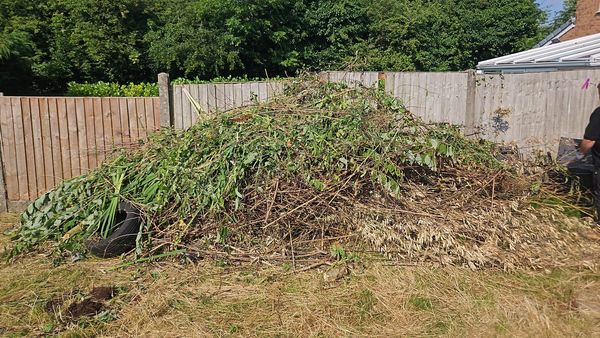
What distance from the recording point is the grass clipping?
4.56 metres

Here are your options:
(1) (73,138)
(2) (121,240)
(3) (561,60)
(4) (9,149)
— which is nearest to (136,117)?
(1) (73,138)

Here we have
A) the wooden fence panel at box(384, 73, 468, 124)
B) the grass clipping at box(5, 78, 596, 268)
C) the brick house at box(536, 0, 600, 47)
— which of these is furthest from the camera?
the brick house at box(536, 0, 600, 47)

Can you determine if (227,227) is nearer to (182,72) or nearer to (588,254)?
(588,254)

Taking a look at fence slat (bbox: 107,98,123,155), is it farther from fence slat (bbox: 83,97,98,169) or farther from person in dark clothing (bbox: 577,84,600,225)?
person in dark clothing (bbox: 577,84,600,225)

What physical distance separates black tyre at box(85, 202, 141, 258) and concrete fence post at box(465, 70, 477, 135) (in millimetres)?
4851

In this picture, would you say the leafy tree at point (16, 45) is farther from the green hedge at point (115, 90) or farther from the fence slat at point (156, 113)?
the fence slat at point (156, 113)

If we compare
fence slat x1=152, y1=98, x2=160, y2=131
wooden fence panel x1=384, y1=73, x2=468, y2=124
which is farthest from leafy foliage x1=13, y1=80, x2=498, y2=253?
wooden fence panel x1=384, y1=73, x2=468, y2=124

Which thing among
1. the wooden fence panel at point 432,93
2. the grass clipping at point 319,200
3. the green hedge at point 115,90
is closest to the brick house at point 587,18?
the wooden fence panel at point 432,93

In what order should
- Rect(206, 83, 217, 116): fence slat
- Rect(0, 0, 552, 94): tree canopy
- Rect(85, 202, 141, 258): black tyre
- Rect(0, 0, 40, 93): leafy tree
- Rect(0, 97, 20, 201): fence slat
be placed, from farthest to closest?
Rect(0, 0, 552, 94): tree canopy, Rect(0, 0, 40, 93): leafy tree, Rect(206, 83, 217, 116): fence slat, Rect(0, 97, 20, 201): fence slat, Rect(85, 202, 141, 258): black tyre

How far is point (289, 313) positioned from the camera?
12.2 ft

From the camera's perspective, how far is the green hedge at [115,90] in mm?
11172

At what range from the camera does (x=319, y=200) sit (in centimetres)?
477

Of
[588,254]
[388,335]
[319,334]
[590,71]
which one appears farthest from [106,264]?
[590,71]

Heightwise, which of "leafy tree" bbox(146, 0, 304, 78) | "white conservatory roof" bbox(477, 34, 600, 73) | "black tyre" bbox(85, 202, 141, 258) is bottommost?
"black tyre" bbox(85, 202, 141, 258)
